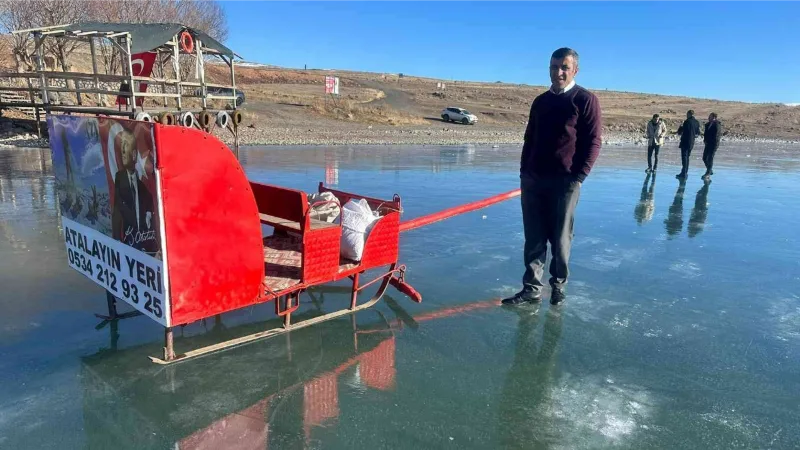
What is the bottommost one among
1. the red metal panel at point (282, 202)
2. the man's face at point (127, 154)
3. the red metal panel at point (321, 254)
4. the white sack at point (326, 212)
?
the red metal panel at point (321, 254)

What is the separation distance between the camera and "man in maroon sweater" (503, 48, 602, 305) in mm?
4344

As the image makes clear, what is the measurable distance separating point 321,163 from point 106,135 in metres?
11.5

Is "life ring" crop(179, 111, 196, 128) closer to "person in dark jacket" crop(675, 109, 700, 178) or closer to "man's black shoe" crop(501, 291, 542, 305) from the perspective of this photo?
"man's black shoe" crop(501, 291, 542, 305)

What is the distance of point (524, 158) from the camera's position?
188 inches

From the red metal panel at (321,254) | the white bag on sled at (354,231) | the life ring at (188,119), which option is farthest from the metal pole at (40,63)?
the red metal panel at (321,254)

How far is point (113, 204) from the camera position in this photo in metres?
3.34

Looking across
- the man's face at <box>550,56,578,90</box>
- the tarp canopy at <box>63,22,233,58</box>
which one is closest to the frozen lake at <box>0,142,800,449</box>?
the man's face at <box>550,56,578,90</box>

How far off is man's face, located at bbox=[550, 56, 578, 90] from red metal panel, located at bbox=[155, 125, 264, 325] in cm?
266

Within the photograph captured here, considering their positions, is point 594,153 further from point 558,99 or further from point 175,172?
point 175,172

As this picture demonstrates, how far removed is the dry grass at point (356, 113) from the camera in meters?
39.3

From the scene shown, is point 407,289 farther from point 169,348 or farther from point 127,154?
point 127,154

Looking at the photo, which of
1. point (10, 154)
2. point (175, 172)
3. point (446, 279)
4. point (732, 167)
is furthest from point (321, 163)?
Result: point (732, 167)

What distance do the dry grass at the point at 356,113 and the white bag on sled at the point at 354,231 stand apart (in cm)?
3514

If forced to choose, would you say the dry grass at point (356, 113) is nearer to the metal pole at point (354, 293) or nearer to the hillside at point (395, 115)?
the hillside at point (395, 115)
